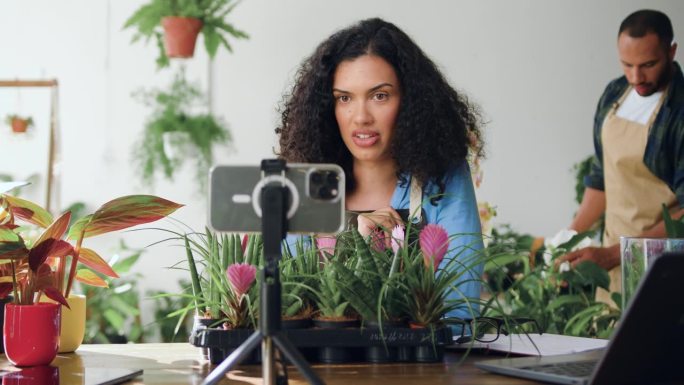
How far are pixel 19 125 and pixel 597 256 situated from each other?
286 cm

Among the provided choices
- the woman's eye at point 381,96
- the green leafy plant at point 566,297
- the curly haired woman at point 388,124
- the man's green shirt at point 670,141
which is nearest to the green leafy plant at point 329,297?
the curly haired woman at point 388,124

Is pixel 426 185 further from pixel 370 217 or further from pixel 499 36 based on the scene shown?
pixel 499 36

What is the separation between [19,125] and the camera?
4.36 meters

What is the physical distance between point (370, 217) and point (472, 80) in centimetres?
263

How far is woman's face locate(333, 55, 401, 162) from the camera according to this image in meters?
2.15

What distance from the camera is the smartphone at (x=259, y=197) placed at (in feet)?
3.29

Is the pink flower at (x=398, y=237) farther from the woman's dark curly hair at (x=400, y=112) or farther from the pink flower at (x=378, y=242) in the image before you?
the woman's dark curly hair at (x=400, y=112)

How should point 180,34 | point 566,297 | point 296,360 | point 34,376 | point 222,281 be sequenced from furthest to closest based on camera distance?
point 180,34, point 566,297, point 222,281, point 34,376, point 296,360

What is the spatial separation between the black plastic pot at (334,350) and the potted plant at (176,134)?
3141mm

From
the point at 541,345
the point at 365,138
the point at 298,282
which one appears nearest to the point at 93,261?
Result: the point at 298,282

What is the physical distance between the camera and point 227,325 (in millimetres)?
1301

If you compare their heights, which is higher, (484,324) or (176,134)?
(176,134)

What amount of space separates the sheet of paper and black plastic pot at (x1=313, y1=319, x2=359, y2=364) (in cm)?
19

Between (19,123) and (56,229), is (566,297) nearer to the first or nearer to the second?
(56,229)
